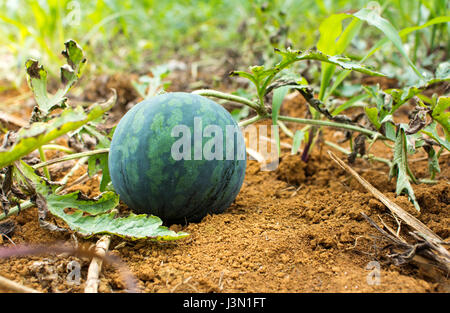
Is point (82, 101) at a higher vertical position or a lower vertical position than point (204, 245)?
higher

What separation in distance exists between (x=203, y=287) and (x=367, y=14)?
4.41 feet

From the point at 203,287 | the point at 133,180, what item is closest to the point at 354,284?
the point at 203,287

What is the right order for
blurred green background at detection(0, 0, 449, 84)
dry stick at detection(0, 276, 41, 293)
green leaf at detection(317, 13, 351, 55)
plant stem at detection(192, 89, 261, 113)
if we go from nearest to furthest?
dry stick at detection(0, 276, 41, 293) < plant stem at detection(192, 89, 261, 113) < green leaf at detection(317, 13, 351, 55) < blurred green background at detection(0, 0, 449, 84)

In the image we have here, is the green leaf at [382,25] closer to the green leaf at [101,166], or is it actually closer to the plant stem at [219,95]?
the plant stem at [219,95]

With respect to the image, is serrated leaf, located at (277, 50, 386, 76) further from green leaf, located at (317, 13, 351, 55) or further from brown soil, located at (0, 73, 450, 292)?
brown soil, located at (0, 73, 450, 292)

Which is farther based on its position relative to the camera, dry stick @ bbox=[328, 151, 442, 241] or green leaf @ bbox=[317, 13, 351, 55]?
green leaf @ bbox=[317, 13, 351, 55]

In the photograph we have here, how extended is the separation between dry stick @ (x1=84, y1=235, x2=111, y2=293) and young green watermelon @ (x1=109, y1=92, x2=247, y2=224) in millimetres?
196

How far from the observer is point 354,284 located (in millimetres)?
1274

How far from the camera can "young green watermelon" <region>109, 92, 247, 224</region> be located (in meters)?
1.52

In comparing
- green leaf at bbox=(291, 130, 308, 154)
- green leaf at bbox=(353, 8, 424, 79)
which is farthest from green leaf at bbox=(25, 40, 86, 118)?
green leaf at bbox=(353, 8, 424, 79)

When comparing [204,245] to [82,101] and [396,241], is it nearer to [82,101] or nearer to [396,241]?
[396,241]

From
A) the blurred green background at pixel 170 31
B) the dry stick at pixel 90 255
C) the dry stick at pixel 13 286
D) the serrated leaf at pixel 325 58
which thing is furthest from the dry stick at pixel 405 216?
the blurred green background at pixel 170 31

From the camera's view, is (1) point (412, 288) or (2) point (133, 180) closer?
(1) point (412, 288)

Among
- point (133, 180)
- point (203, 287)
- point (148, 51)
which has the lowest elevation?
point (203, 287)
